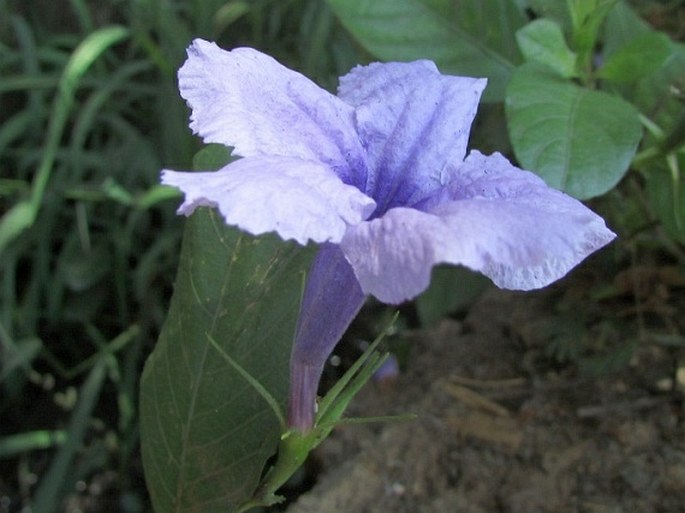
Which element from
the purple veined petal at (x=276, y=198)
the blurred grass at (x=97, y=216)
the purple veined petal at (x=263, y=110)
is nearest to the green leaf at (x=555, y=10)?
the purple veined petal at (x=263, y=110)

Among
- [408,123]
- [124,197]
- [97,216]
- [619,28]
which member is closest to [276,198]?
[408,123]

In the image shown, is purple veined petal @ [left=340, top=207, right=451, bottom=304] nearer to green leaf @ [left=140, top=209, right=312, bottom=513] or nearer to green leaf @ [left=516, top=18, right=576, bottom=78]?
green leaf @ [left=140, top=209, right=312, bottom=513]

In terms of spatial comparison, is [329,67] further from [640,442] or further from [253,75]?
[253,75]

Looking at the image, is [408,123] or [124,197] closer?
[408,123]

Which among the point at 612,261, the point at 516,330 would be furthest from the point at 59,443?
the point at 612,261

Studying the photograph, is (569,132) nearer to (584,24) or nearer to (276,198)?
(584,24)

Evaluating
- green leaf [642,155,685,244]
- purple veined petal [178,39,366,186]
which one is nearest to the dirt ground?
green leaf [642,155,685,244]
